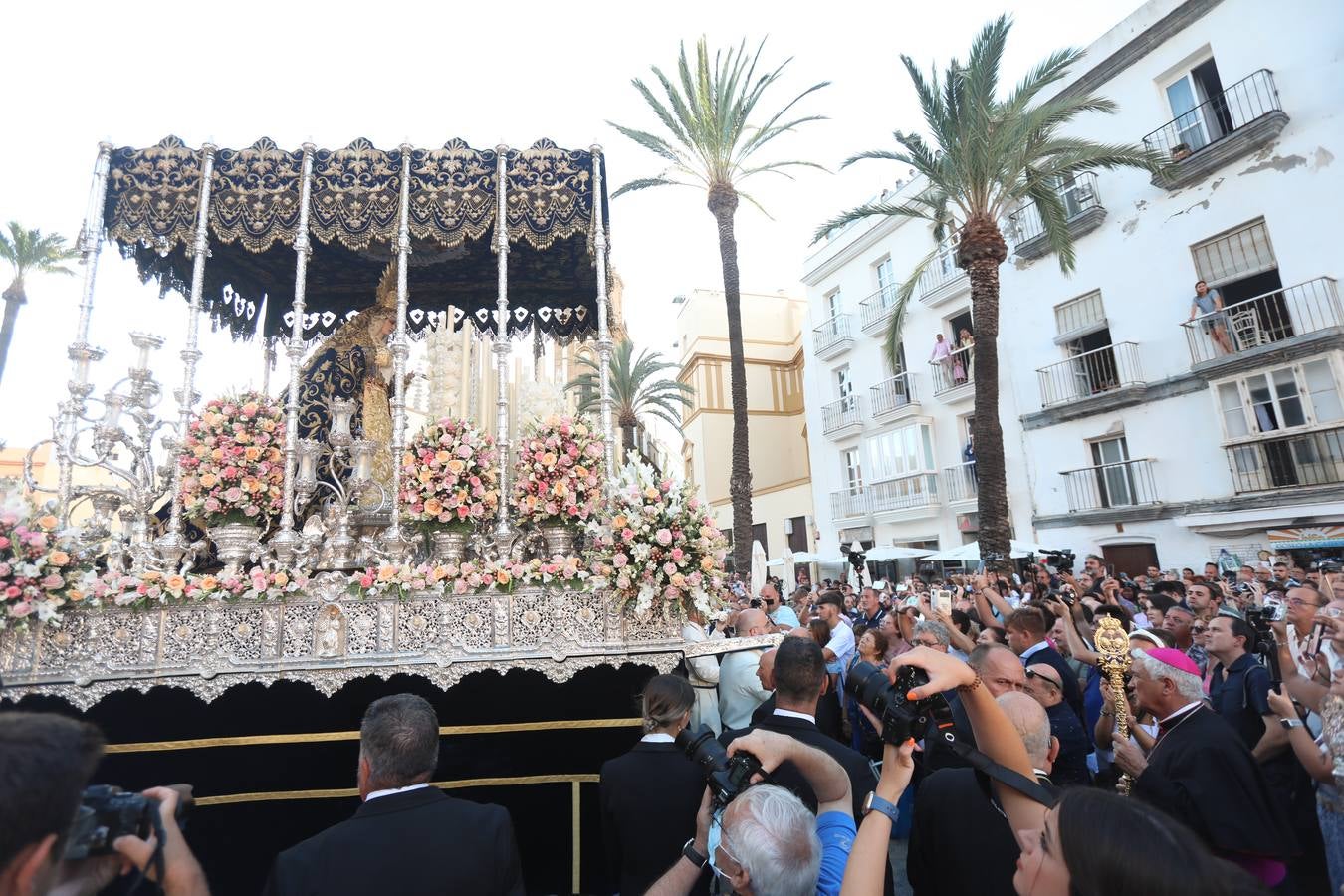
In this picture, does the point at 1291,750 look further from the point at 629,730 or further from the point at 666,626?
the point at 629,730

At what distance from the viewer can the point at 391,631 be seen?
4941mm

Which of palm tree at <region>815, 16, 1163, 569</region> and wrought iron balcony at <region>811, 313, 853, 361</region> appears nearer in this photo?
palm tree at <region>815, 16, 1163, 569</region>

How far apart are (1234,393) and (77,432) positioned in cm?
2005

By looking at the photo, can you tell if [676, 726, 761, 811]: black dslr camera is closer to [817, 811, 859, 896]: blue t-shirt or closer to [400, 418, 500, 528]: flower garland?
[817, 811, 859, 896]: blue t-shirt

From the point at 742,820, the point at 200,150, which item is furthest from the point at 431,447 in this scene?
the point at 742,820

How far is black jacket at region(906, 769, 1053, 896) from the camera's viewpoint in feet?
7.20

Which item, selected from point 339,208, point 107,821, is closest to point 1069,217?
point 339,208

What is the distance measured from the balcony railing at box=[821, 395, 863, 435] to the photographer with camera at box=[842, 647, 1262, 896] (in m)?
24.2

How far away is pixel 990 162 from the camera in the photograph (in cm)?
1310

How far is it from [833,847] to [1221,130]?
66.7 feet

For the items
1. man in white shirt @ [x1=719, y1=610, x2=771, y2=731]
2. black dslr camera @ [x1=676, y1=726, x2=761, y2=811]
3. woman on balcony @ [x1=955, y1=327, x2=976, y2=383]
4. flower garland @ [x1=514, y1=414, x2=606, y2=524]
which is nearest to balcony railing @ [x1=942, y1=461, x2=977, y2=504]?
woman on balcony @ [x1=955, y1=327, x2=976, y2=383]

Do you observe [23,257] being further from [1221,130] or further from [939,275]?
[1221,130]

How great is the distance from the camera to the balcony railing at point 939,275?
22.2 meters

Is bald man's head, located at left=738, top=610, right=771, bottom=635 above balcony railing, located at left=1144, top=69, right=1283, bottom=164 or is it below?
below
